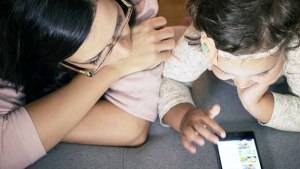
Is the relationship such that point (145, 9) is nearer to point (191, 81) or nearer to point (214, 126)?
point (191, 81)

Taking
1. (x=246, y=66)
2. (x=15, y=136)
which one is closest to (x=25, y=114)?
(x=15, y=136)

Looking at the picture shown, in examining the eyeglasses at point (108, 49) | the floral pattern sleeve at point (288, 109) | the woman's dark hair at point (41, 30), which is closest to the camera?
the woman's dark hair at point (41, 30)

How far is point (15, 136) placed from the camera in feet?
2.24

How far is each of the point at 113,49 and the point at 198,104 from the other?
31cm

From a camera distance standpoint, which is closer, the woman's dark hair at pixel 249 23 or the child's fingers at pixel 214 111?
the woman's dark hair at pixel 249 23

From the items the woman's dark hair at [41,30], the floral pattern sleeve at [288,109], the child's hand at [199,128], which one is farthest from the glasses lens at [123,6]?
the floral pattern sleeve at [288,109]

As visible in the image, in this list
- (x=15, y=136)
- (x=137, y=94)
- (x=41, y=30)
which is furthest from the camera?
(x=137, y=94)

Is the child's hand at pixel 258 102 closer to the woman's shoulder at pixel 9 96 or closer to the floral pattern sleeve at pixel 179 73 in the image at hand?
the floral pattern sleeve at pixel 179 73

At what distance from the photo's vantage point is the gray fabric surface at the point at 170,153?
0.75 metres

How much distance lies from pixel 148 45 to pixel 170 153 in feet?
0.84

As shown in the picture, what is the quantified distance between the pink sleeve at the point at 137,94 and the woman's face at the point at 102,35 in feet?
0.36

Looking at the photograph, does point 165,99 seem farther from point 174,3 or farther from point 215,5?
point 174,3

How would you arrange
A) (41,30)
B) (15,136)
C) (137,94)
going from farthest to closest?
(137,94) → (15,136) → (41,30)

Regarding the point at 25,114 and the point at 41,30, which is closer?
the point at 41,30
